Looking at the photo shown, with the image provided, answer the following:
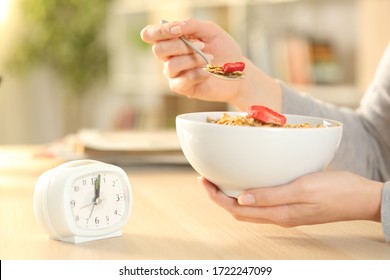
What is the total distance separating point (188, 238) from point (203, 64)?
377mm

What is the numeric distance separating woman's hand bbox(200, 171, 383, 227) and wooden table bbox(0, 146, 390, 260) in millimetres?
37

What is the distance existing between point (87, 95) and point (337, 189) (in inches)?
165

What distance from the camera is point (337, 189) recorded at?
2.98ft

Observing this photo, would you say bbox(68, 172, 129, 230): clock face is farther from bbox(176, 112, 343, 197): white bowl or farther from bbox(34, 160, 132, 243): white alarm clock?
bbox(176, 112, 343, 197): white bowl

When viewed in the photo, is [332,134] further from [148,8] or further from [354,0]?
[148,8]

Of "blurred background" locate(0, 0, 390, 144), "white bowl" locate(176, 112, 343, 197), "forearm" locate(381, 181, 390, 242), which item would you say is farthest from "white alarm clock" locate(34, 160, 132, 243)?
"blurred background" locate(0, 0, 390, 144)

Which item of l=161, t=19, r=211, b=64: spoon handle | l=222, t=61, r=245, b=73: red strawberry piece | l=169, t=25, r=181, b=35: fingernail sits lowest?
l=222, t=61, r=245, b=73: red strawberry piece

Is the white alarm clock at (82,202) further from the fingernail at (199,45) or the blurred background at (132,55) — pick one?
the blurred background at (132,55)

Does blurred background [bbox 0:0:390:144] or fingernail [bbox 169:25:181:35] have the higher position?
fingernail [bbox 169:25:181:35]

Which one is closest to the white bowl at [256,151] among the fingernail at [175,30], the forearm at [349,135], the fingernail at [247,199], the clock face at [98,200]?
the fingernail at [247,199]

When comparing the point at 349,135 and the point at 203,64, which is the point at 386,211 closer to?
the point at 203,64

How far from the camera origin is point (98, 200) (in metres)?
0.94

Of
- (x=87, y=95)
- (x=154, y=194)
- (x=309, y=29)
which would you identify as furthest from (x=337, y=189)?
(x=87, y=95)

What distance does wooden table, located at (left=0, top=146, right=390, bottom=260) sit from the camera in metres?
0.87
